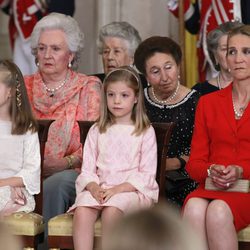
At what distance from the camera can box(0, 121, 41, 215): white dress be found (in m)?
3.60

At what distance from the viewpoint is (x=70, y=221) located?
3391 millimetres

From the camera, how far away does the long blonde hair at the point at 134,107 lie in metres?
3.59

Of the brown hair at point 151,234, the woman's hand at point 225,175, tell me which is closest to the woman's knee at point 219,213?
the woman's hand at point 225,175

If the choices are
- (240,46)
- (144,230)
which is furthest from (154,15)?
(144,230)

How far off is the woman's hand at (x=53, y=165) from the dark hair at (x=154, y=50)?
668 millimetres

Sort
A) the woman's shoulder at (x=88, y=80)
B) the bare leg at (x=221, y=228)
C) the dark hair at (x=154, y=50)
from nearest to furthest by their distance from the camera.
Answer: the bare leg at (x=221, y=228), the dark hair at (x=154, y=50), the woman's shoulder at (x=88, y=80)

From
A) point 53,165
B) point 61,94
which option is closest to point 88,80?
point 61,94

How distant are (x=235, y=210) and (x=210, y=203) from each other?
4.3 inches

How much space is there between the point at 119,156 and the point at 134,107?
0.88 feet

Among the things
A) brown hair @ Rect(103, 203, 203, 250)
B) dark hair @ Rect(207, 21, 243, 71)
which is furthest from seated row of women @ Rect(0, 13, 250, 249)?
brown hair @ Rect(103, 203, 203, 250)

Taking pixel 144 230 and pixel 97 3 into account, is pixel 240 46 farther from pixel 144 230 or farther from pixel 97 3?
pixel 97 3

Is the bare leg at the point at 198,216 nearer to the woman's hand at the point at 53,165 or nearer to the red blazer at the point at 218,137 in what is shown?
the red blazer at the point at 218,137

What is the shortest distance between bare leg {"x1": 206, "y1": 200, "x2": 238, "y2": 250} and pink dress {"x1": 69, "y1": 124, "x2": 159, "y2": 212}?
0.38 meters

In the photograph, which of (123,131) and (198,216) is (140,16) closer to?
(123,131)
